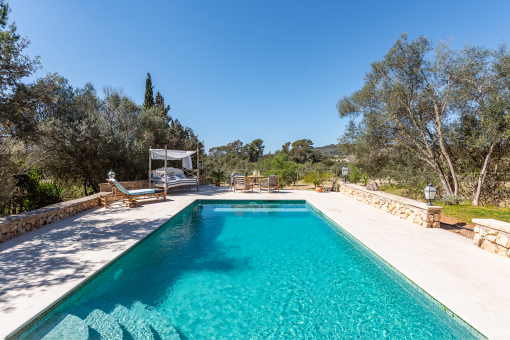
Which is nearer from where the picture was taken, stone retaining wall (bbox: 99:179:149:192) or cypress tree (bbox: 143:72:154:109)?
stone retaining wall (bbox: 99:179:149:192)

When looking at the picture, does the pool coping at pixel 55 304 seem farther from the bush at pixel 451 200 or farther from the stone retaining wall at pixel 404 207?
the bush at pixel 451 200

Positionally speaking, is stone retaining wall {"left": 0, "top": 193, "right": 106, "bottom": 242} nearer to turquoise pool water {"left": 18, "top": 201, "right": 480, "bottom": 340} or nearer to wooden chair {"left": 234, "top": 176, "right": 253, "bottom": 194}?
turquoise pool water {"left": 18, "top": 201, "right": 480, "bottom": 340}

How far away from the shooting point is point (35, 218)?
189 inches

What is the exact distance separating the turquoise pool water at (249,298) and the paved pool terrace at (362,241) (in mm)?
151

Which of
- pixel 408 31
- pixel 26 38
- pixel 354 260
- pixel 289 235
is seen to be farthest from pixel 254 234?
pixel 408 31

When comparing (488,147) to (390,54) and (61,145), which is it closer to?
(390,54)

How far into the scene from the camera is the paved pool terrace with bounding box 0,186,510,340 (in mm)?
2213

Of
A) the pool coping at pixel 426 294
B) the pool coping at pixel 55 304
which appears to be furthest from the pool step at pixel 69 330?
the pool coping at pixel 426 294

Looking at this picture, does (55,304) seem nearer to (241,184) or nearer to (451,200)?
(241,184)

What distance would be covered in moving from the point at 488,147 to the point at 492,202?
2087 millimetres

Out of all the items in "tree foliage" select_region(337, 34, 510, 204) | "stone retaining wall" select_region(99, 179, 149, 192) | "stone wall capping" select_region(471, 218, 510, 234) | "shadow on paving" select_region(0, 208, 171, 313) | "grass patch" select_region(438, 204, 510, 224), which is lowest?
"shadow on paving" select_region(0, 208, 171, 313)

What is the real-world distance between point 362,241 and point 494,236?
195 centimetres

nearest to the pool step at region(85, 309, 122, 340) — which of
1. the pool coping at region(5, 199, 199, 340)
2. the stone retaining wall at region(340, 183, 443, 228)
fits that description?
the pool coping at region(5, 199, 199, 340)

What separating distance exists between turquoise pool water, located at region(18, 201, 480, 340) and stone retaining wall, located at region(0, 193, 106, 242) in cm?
238
